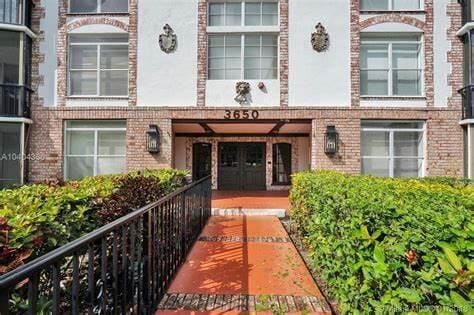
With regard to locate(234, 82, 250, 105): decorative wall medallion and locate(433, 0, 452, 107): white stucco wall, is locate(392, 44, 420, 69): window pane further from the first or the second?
locate(234, 82, 250, 105): decorative wall medallion

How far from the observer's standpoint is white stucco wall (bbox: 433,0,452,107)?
8.44m

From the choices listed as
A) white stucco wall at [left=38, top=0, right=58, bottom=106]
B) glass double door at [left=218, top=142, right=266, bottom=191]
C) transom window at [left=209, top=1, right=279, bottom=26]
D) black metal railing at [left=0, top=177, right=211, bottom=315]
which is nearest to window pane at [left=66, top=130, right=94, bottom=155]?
white stucco wall at [left=38, top=0, right=58, bottom=106]

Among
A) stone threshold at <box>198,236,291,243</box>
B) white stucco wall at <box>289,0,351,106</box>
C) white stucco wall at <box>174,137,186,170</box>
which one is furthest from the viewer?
white stucco wall at <box>174,137,186,170</box>

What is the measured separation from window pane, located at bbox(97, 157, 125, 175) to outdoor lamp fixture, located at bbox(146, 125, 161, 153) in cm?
114

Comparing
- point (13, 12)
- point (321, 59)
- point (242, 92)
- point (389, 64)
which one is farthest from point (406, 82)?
point (13, 12)

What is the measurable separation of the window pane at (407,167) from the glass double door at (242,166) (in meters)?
5.39

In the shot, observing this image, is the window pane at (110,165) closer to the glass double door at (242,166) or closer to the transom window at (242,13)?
the glass double door at (242,166)

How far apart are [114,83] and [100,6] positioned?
2.47m

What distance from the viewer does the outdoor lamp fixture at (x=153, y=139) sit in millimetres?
8375

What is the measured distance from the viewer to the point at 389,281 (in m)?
1.60

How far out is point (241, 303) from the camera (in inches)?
116

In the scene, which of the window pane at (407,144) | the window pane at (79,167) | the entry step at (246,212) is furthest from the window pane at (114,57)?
the window pane at (407,144)

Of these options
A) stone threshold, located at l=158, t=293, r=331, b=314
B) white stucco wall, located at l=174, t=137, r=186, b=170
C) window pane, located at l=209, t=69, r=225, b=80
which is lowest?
stone threshold, located at l=158, t=293, r=331, b=314

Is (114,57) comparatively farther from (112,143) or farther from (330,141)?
(330,141)
